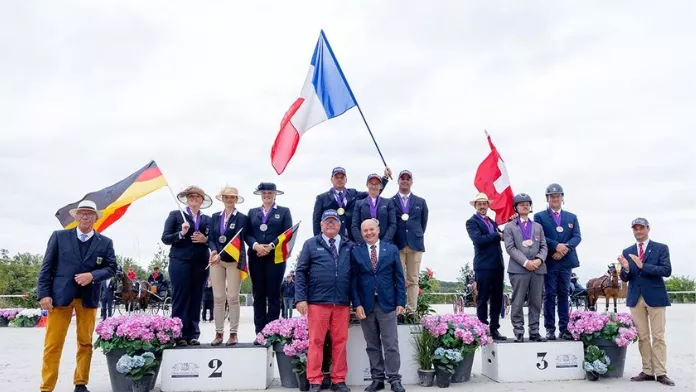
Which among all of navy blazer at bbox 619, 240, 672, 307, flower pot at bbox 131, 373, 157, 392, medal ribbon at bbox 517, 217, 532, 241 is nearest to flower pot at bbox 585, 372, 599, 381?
navy blazer at bbox 619, 240, 672, 307

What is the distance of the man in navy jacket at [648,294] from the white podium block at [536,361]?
0.76 m

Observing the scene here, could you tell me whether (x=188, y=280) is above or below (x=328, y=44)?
below

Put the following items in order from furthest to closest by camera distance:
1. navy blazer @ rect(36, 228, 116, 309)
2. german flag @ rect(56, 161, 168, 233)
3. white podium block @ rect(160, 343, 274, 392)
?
german flag @ rect(56, 161, 168, 233), white podium block @ rect(160, 343, 274, 392), navy blazer @ rect(36, 228, 116, 309)

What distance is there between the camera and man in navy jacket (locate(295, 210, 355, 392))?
21.2 feet

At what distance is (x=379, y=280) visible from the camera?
6594 mm

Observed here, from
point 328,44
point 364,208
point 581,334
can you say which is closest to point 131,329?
point 364,208

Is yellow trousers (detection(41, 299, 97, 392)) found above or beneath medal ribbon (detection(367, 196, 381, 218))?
beneath

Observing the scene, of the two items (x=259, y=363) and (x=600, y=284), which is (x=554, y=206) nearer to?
(x=259, y=363)

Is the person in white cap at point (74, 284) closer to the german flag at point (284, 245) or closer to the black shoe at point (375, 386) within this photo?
the german flag at point (284, 245)

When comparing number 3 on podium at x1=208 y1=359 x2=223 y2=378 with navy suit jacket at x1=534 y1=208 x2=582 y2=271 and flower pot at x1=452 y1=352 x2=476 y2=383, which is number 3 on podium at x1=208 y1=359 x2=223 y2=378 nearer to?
flower pot at x1=452 y1=352 x2=476 y2=383

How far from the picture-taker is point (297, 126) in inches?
322

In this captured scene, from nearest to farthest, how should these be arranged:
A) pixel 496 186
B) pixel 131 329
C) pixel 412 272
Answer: pixel 131 329 < pixel 412 272 < pixel 496 186

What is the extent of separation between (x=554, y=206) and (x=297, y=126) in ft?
12.9

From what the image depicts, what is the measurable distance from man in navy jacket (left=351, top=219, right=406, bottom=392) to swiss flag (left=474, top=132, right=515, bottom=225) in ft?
10.0
